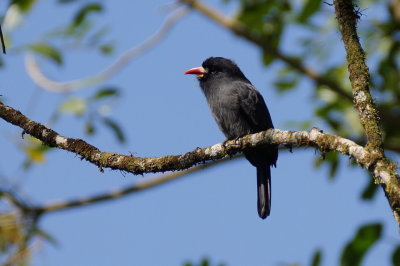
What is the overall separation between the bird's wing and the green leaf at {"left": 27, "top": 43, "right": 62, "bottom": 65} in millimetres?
1369

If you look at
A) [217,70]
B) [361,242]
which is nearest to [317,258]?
[361,242]

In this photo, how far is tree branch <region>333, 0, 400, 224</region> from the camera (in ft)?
7.18

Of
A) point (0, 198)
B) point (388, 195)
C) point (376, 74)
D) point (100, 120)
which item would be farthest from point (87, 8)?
point (388, 195)

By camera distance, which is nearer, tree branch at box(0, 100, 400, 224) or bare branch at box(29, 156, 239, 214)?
tree branch at box(0, 100, 400, 224)

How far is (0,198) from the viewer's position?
4.33m

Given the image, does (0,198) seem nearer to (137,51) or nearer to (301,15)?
(137,51)

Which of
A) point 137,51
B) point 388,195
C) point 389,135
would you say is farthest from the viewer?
point 137,51

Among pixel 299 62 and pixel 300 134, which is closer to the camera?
pixel 300 134

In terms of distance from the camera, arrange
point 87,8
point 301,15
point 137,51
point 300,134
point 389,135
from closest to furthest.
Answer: point 300,134 → point 301,15 → point 87,8 → point 389,135 → point 137,51

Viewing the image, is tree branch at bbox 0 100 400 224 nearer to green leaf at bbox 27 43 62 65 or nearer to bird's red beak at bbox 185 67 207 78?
green leaf at bbox 27 43 62 65

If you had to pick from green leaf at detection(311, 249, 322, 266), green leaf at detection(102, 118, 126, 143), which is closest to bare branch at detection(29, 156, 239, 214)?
green leaf at detection(102, 118, 126, 143)

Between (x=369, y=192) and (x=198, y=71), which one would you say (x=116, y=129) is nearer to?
(x=198, y=71)

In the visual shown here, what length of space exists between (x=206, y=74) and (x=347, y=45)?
8.67 ft

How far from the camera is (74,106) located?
4672mm
